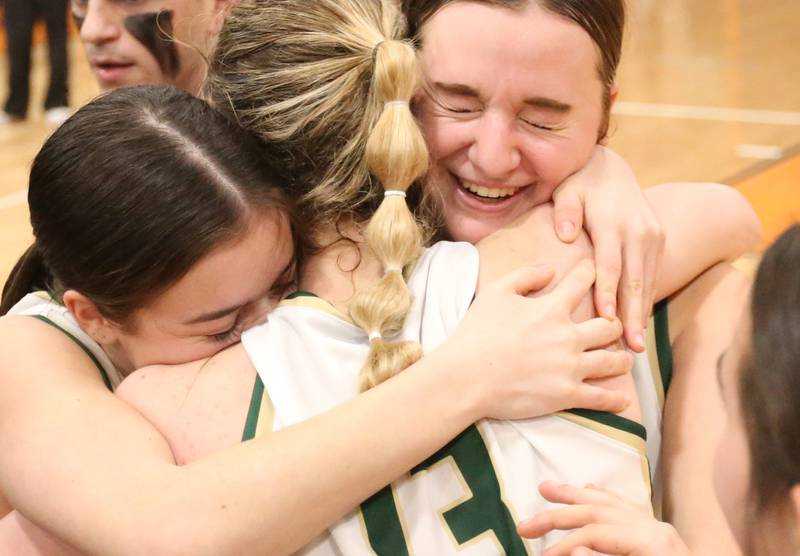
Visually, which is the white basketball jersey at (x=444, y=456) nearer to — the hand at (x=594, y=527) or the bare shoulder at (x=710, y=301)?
the hand at (x=594, y=527)

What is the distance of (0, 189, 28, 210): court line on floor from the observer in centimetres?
453

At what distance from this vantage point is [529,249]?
1473mm

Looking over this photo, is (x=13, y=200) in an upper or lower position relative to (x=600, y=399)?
lower

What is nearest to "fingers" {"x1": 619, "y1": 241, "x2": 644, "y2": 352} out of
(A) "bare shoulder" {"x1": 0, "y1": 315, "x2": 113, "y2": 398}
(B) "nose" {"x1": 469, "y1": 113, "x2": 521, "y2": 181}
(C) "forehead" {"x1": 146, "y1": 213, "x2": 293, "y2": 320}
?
(B) "nose" {"x1": 469, "y1": 113, "x2": 521, "y2": 181}

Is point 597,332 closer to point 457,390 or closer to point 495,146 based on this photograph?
point 457,390

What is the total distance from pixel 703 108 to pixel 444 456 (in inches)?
174

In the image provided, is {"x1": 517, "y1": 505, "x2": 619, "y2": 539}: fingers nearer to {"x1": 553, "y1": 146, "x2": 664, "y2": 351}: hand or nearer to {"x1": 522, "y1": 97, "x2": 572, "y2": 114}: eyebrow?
{"x1": 553, "y1": 146, "x2": 664, "y2": 351}: hand

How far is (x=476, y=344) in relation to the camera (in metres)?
1.30

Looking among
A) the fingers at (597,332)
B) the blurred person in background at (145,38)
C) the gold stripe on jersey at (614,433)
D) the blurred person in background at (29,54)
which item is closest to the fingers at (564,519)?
the gold stripe on jersey at (614,433)

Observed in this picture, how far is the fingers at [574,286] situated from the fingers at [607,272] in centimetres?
2

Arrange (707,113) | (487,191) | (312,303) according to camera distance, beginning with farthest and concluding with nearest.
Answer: (707,113) → (487,191) → (312,303)

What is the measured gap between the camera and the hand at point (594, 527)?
122 cm

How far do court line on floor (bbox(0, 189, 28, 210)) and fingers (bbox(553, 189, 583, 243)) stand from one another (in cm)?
351

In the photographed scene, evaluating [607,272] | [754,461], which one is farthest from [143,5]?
[754,461]
